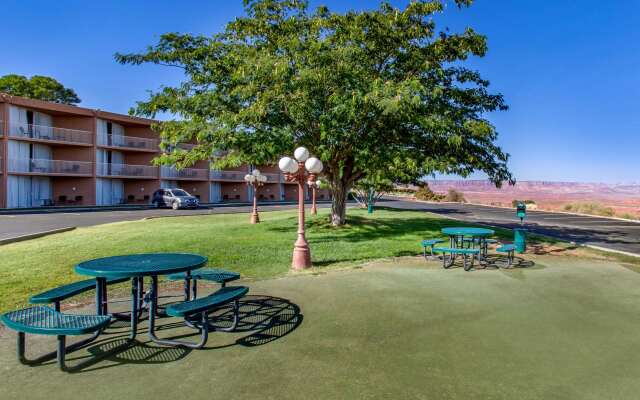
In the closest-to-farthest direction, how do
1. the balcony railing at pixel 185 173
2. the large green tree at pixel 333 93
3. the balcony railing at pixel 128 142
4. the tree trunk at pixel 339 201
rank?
1. the large green tree at pixel 333 93
2. the tree trunk at pixel 339 201
3. the balcony railing at pixel 128 142
4. the balcony railing at pixel 185 173

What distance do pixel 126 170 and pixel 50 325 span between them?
38.8 metres

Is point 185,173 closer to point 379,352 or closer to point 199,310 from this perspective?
point 199,310

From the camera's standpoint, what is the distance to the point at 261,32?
14281 mm

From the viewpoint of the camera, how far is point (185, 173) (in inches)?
1743

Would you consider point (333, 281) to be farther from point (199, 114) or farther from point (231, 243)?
point (199, 114)

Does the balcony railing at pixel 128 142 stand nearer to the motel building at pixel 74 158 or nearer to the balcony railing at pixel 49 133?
the motel building at pixel 74 158

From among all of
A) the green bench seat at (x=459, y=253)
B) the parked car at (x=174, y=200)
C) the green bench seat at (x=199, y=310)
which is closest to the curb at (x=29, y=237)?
the green bench seat at (x=199, y=310)

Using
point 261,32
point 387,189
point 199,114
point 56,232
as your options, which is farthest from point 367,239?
point 387,189

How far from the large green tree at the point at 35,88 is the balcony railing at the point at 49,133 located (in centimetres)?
1766

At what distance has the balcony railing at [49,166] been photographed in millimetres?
31422

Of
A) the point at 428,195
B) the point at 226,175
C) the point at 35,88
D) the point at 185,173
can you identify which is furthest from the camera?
the point at 428,195

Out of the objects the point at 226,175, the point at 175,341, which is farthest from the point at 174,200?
the point at 175,341

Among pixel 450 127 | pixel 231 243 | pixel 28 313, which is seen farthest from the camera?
pixel 231 243

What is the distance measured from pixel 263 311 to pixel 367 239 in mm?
8155
